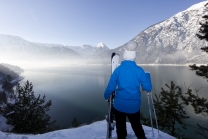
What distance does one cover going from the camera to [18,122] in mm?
18516

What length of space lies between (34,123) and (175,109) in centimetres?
1941

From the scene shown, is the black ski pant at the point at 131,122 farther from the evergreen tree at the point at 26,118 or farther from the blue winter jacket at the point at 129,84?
the evergreen tree at the point at 26,118

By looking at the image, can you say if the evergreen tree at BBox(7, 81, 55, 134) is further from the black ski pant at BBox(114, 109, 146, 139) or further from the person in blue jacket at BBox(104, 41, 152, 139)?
the person in blue jacket at BBox(104, 41, 152, 139)

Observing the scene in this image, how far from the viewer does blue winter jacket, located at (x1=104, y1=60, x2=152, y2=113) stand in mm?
3195

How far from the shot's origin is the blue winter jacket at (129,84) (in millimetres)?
3195

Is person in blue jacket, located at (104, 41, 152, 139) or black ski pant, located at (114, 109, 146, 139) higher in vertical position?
person in blue jacket, located at (104, 41, 152, 139)

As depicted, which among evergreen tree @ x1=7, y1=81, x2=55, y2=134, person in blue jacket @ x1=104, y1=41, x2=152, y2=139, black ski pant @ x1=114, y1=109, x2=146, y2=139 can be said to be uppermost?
person in blue jacket @ x1=104, y1=41, x2=152, y2=139

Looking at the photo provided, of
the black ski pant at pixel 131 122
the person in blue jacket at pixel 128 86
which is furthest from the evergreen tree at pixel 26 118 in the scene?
the person in blue jacket at pixel 128 86

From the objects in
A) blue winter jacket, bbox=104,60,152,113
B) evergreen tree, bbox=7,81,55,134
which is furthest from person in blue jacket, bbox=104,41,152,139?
evergreen tree, bbox=7,81,55,134

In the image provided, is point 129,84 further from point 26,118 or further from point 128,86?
point 26,118

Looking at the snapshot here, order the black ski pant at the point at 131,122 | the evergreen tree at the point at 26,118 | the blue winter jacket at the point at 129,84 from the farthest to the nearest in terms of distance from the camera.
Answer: the evergreen tree at the point at 26,118 < the black ski pant at the point at 131,122 < the blue winter jacket at the point at 129,84

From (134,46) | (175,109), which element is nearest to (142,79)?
(134,46)

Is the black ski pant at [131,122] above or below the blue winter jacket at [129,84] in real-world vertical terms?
below

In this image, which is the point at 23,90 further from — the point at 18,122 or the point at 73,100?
the point at 73,100
